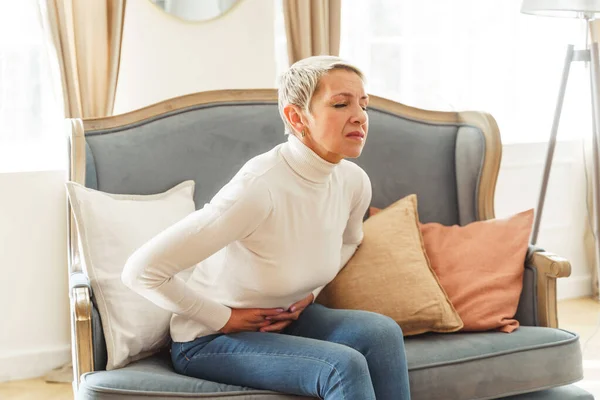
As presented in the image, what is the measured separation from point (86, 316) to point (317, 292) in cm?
61

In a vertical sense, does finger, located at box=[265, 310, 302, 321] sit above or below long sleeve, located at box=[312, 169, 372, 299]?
below

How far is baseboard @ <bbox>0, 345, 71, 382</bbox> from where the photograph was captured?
3213 millimetres

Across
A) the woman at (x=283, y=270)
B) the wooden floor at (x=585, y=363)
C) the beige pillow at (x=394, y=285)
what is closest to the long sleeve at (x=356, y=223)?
the beige pillow at (x=394, y=285)

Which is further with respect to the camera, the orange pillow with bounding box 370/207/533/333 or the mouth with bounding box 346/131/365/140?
the orange pillow with bounding box 370/207/533/333

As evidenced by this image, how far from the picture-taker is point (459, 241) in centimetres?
255

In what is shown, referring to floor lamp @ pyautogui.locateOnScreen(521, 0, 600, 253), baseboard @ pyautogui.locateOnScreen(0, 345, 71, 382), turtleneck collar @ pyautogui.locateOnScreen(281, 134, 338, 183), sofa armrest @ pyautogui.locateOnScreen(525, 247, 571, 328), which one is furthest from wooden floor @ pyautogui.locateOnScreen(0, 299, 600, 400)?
turtleneck collar @ pyautogui.locateOnScreen(281, 134, 338, 183)

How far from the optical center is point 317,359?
6.10 feet

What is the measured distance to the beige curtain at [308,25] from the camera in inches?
135

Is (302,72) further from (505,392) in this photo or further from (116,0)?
(116,0)

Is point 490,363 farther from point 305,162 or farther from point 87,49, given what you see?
point 87,49

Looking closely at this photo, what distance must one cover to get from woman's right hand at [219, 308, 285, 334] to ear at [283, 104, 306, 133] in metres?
0.45

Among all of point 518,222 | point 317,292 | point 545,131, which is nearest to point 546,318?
point 518,222

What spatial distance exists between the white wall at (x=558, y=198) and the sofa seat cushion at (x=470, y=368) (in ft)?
6.36

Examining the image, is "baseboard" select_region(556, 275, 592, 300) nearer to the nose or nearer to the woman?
the woman
